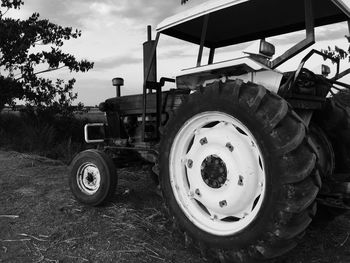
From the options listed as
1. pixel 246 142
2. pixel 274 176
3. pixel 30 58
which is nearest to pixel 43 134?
pixel 30 58

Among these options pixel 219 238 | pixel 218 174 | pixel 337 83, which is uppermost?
pixel 337 83

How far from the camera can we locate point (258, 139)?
2600 millimetres

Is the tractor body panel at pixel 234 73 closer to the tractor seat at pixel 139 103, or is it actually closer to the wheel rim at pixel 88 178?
the tractor seat at pixel 139 103

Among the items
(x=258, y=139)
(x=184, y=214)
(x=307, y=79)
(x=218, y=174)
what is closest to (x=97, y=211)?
(x=184, y=214)

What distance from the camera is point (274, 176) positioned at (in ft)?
8.18

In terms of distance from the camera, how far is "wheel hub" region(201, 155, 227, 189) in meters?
2.95

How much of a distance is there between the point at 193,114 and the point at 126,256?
4.03ft

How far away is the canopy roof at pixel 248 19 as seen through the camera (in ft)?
11.3

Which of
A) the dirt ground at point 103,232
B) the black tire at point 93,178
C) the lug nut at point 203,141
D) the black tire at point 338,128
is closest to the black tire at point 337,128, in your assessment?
the black tire at point 338,128

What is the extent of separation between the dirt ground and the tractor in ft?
0.87

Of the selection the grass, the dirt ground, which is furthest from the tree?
the dirt ground

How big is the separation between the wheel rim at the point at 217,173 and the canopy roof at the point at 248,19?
3.22 feet

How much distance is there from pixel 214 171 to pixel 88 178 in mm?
1901

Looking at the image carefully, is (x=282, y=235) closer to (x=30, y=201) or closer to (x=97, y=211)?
(x=97, y=211)
